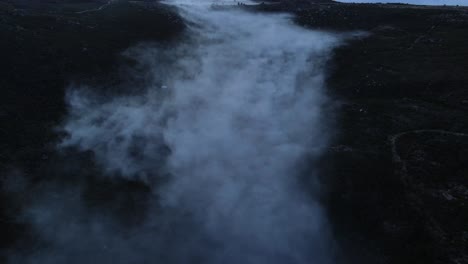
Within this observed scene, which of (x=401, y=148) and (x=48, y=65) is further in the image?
(x=48, y=65)

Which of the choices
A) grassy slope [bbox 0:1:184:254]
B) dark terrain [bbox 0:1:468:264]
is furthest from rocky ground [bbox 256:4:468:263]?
grassy slope [bbox 0:1:184:254]

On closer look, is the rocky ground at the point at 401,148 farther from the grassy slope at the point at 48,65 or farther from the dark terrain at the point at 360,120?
the grassy slope at the point at 48,65

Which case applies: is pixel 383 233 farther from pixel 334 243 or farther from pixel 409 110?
pixel 409 110

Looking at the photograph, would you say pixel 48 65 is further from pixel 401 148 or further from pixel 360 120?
pixel 401 148

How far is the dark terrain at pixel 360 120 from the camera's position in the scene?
20234mm

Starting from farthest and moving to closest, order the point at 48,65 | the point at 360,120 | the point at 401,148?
1. the point at 48,65
2. the point at 360,120
3. the point at 401,148

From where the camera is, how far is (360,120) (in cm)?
3036

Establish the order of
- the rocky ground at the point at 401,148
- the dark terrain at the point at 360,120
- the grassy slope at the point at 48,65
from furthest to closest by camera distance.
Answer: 1. the grassy slope at the point at 48,65
2. the dark terrain at the point at 360,120
3. the rocky ground at the point at 401,148

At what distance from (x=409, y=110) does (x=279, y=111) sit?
9890mm

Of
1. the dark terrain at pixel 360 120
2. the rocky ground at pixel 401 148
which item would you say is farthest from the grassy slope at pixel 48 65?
the rocky ground at pixel 401 148

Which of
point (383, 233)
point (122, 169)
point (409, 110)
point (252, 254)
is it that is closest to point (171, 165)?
point (122, 169)

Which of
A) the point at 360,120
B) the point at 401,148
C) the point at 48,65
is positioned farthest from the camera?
the point at 48,65

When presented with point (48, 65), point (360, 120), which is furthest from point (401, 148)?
point (48, 65)

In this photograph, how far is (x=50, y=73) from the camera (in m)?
34.2
